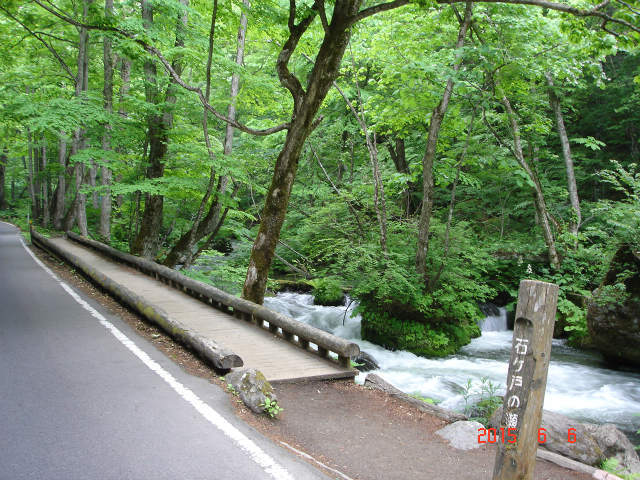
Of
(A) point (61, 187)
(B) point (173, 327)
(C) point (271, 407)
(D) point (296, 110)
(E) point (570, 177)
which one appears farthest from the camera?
(A) point (61, 187)

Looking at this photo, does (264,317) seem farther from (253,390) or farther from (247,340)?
(253,390)

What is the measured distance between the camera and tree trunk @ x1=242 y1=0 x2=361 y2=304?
30.1ft

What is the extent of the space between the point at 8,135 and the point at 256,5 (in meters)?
29.1

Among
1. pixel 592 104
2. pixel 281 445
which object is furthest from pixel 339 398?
pixel 592 104

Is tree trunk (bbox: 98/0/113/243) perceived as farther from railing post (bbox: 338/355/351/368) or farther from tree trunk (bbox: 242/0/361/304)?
railing post (bbox: 338/355/351/368)

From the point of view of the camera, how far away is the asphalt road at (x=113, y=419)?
3973mm

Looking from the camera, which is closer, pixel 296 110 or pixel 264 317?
pixel 264 317

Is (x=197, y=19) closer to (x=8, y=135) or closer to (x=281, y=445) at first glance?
(x=281, y=445)

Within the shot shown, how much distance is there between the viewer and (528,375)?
3320 mm

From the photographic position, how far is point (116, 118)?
14.2 m

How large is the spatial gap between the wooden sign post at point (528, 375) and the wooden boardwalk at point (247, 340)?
11.7 ft

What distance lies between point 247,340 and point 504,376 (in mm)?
6676

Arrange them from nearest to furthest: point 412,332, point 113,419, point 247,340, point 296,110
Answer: point 113,419 → point 247,340 → point 296,110 → point 412,332

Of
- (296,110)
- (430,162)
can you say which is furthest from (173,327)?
(430,162)
